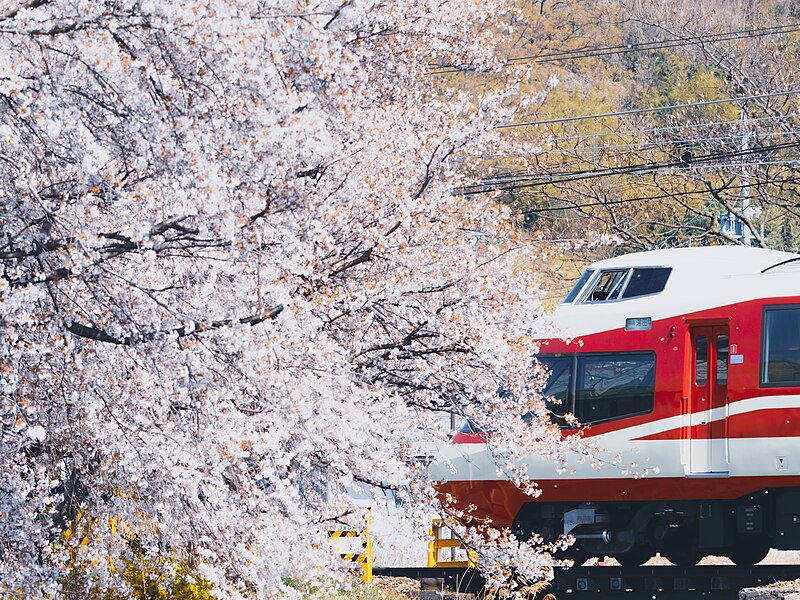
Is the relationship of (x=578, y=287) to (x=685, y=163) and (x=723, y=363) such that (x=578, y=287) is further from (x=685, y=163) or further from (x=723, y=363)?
(x=685, y=163)

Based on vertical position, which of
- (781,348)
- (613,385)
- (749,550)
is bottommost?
(749,550)

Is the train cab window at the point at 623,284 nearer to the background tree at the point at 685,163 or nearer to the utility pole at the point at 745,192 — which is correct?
the background tree at the point at 685,163

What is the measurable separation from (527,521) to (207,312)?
8741 millimetres

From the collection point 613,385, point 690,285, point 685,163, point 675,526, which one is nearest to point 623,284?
point 690,285

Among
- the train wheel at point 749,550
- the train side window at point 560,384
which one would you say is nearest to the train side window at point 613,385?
the train side window at point 560,384

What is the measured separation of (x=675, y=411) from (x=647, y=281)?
1.62 meters

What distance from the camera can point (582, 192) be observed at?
103ft

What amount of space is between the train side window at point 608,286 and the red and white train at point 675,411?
0.7 inches

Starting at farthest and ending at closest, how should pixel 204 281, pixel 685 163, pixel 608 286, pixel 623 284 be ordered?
pixel 685 163
pixel 608 286
pixel 623 284
pixel 204 281

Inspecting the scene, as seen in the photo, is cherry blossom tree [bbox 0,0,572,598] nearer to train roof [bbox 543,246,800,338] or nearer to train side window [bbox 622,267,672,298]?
train roof [bbox 543,246,800,338]

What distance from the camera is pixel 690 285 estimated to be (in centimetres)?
1341

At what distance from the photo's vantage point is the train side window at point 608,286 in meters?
13.8

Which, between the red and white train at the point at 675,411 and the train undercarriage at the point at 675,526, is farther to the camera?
the train undercarriage at the point at 675,526

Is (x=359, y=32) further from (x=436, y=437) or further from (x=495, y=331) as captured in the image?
(x=436, y=437)
